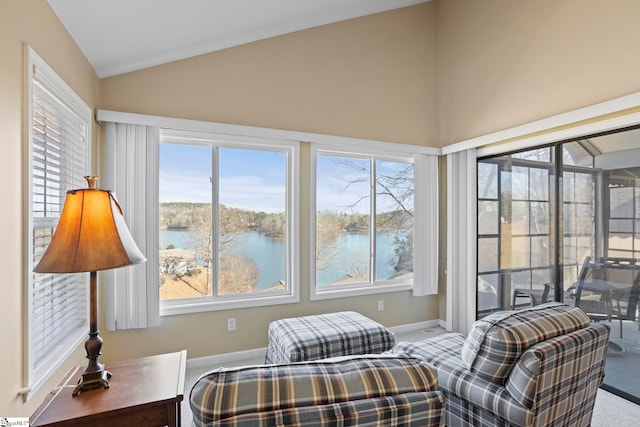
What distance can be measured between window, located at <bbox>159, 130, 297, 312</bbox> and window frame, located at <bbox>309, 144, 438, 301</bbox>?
0.22 m

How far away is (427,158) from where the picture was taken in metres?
4.10

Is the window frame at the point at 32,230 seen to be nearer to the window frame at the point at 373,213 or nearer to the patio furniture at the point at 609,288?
the window frame at the point at 373,213

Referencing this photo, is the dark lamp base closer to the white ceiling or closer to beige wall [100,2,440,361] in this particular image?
beige wall [100,2,440,361]

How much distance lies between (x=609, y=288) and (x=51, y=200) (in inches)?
159

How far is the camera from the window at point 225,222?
10.1ft

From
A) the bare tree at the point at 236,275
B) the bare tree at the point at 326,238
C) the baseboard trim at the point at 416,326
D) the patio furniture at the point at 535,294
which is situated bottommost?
the baseboard trim at the point at 416,326

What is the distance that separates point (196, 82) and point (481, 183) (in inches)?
125

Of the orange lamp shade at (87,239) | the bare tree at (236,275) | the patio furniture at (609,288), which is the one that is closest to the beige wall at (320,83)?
the bare tree at (236,275)

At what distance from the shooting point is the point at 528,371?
1471mm


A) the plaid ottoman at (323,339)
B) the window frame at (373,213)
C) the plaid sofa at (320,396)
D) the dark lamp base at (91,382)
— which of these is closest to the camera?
the plaid sofa at (320,396)

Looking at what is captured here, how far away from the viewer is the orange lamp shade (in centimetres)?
129

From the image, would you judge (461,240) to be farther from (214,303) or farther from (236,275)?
→ (214,303)

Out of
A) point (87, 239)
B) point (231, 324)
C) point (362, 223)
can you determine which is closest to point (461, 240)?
point (362, 223)

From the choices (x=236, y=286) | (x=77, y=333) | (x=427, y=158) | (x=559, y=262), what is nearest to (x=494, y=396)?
(x=559, y=262)
